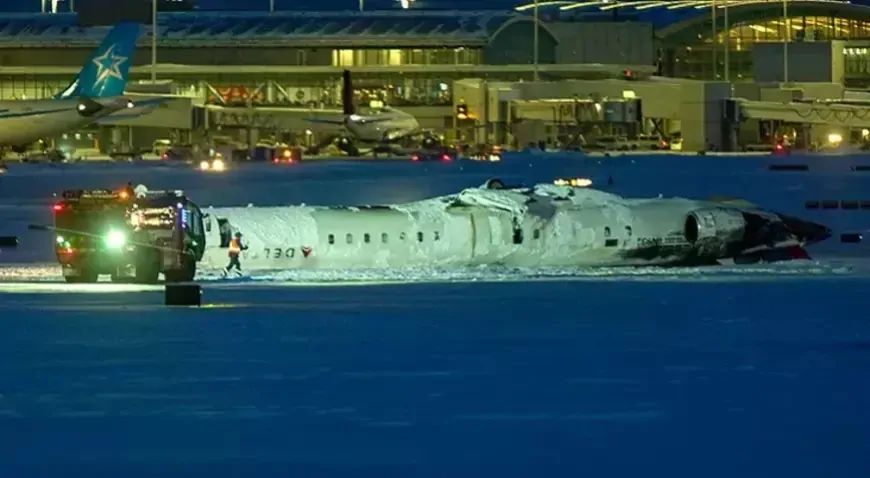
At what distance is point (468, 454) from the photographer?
17.1 metres

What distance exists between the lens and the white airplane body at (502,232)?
43.1 meters

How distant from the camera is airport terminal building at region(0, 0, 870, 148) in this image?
5989 inches

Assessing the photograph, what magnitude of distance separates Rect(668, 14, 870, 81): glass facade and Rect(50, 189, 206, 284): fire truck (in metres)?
147

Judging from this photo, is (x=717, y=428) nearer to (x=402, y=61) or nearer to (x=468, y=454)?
(x=468, y=454)

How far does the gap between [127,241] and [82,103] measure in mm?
63385

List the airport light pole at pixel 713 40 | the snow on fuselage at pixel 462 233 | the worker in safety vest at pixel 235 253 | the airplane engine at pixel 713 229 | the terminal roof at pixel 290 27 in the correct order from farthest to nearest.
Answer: the terminal roof at pixel 290 27 → the airport light pole at pixel 713 40 → the airplane engine at pixel 713 229 → the snow on fuselage at pixel 462 233 → the worker in safety vest at pixel 235 253

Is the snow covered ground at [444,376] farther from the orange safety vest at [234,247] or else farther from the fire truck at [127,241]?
the fire truck at [127,241]

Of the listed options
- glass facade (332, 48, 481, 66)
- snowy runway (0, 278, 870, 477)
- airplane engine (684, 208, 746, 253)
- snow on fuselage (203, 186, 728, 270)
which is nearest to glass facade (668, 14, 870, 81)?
glass facade (332, 48, 481, 66)

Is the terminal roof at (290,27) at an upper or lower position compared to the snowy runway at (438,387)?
upper

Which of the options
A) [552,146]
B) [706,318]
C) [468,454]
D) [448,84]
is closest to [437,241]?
[706,318]

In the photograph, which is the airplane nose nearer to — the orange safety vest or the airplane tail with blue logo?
the orange safety vest

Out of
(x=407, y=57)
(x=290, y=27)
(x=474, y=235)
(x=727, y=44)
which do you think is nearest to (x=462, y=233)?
(x=474, y=235)

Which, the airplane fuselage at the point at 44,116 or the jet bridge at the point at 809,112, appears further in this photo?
the jet bridge at the point at 809,112

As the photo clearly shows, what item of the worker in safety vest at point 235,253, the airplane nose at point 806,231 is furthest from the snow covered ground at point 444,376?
the airplane nose at point 806,231
